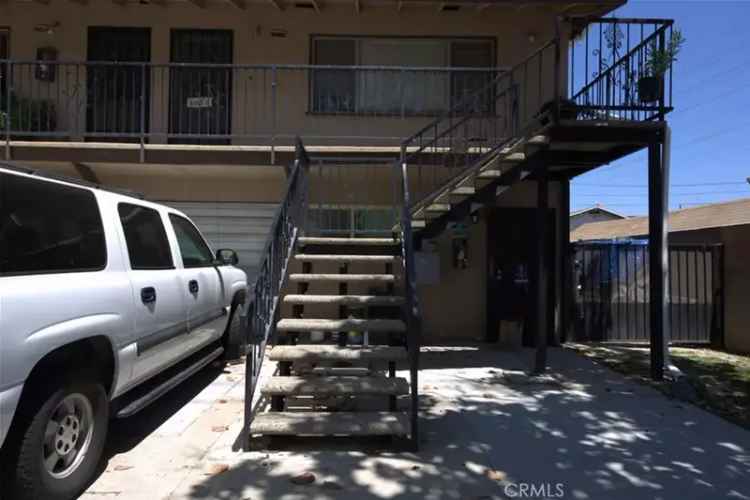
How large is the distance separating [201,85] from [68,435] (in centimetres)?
713

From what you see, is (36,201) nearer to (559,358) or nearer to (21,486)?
(21,486)

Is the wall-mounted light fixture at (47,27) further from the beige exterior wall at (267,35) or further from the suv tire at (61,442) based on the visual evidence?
the suv tire at (61,442)

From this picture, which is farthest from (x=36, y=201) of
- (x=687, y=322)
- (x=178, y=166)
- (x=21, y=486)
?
(x=687, y=322)

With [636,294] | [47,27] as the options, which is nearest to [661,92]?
[636,294]

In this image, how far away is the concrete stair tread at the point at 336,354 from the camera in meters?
5.10

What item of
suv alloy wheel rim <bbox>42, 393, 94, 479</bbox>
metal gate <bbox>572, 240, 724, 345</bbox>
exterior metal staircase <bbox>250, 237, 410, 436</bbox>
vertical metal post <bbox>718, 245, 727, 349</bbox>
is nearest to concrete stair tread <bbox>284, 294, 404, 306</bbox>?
exterior metal staircase <bbox>250, 237, 410, 436</bbox>

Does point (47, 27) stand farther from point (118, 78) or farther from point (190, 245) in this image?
point (190, 245)

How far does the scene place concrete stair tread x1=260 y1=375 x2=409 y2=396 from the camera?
4.73 metres

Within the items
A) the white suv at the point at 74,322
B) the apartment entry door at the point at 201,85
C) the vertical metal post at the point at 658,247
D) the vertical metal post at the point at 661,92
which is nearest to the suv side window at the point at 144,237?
the white suv at the point at 74,322

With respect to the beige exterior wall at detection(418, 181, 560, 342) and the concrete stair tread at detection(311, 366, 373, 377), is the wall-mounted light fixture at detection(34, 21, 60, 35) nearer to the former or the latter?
the beige exterior wall at detection(418, 181, 560, 342)

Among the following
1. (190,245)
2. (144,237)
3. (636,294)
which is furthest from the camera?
(636,294)

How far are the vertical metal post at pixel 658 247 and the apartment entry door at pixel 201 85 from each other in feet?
20.7

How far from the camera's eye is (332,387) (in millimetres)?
4766

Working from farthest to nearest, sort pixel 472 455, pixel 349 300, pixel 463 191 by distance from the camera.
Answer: pixel 463 191
pixel 349 300
pixel 472 455
